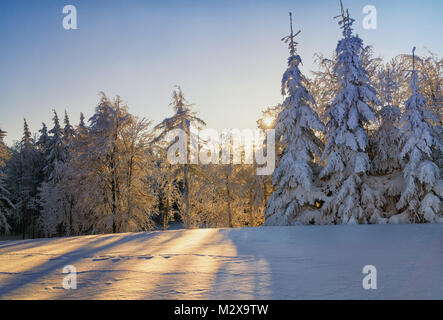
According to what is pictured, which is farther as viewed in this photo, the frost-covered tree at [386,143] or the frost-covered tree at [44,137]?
the frost-covered tree at [44,137]

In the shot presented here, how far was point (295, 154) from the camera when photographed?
1634cm

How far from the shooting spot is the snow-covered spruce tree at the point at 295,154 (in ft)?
50.3

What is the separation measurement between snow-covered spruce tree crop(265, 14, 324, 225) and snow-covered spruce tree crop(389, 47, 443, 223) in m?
3.86

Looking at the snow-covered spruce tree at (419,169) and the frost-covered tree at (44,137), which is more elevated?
the frost-covered tree at (44,137)

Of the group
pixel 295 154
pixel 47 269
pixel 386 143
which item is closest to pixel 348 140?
pixel 386 143

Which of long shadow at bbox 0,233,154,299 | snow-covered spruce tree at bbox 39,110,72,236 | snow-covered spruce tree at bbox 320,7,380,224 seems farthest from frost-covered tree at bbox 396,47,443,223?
snow-covered spruce tree at bbox 39,110,72,236

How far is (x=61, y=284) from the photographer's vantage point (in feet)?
14.6

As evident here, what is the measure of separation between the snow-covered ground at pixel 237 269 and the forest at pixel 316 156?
6.77m

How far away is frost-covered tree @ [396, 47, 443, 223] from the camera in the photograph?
12.9m

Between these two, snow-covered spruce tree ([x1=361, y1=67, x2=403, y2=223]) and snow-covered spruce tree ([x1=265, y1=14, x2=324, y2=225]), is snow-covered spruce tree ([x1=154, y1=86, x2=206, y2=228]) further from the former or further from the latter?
snow-covered spruce tree ([x1=361, y1=67, x2=403, y2=223])

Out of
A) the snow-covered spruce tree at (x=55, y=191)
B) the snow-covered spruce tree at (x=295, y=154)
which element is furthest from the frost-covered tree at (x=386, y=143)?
the snow-covered spruce tree at (x=55, y=191)

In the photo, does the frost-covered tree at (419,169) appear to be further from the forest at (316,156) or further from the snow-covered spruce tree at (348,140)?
the snow-covered spruce tree at (348,140)

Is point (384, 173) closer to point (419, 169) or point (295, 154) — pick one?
point (419, 169)
